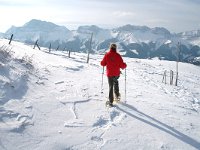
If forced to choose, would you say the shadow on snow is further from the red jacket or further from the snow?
the red jacket

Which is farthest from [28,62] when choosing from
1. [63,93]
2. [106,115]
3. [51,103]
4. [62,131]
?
[62,131]

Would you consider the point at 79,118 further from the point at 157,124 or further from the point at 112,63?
the point at 112,63

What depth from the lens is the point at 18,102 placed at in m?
11.2

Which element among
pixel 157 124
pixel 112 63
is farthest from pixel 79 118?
pixel 112 63

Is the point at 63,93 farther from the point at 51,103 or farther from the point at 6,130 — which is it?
the point at 6,130

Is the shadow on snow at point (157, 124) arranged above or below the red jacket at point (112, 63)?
below

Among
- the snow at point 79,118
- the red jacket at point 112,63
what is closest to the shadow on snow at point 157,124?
the snow at point 79,118

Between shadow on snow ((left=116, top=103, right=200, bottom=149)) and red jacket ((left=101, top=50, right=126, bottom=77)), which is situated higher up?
red jacket ((left=101, top=50, right=126, bottom=77))

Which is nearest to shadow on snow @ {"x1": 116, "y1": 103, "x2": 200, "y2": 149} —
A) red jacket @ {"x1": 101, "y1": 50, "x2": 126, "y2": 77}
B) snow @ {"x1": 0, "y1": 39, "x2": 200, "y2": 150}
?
snow @ {"x1": 0, "y1": 39, "x2": 200, "y2": 150}

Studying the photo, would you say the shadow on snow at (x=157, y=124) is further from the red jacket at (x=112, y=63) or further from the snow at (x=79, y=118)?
the red jacket at (x=112, y=63)

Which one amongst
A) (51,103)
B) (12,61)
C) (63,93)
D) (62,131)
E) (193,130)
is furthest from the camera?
(12,61)

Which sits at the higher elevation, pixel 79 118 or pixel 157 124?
pixel 79 118

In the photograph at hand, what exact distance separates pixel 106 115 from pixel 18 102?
320 cm

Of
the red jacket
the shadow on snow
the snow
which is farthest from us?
the red jacket
